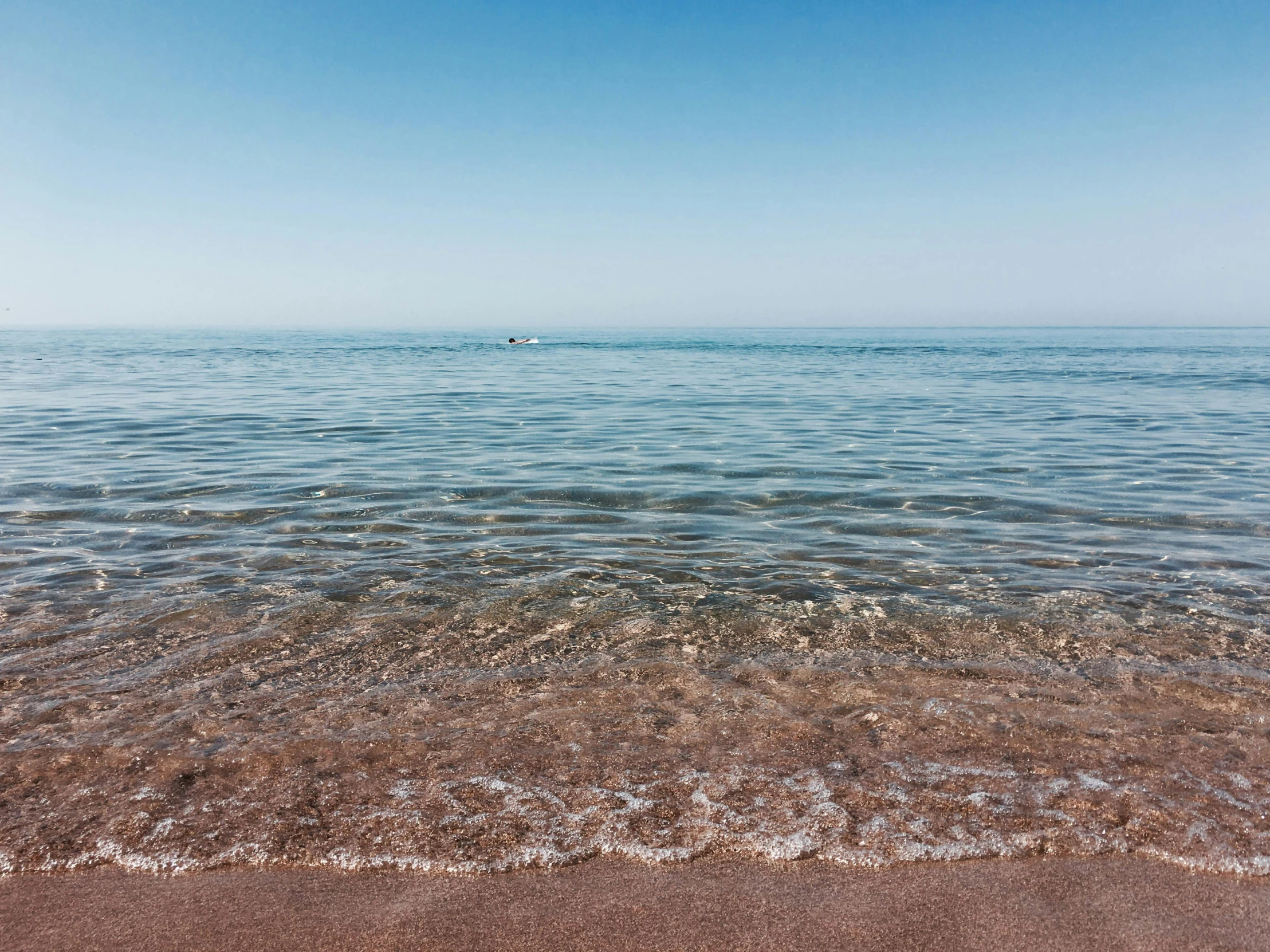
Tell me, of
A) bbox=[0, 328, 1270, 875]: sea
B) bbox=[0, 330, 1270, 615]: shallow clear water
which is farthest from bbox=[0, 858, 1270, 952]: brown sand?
bbox=[0, 330, 1270, 615]: shallow clear water

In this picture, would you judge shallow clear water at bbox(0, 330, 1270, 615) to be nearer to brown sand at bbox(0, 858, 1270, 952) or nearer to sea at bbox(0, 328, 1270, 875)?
sea at bbox(0, 328, 1270, 875)

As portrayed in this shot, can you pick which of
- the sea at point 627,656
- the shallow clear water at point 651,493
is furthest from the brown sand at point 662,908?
the shallow clear water at point 651,493

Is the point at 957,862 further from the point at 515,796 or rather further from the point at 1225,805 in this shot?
the point at 515,796

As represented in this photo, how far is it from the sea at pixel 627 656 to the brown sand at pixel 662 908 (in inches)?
4.3

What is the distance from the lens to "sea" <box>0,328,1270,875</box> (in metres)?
3.28

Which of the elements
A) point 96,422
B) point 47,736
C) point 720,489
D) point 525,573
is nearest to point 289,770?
point 47,736

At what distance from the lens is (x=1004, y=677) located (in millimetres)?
4789

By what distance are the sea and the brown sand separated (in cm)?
11

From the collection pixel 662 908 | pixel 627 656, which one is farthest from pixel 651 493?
pixel 662 908

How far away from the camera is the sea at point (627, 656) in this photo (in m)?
3.28

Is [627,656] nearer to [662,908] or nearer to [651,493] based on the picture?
[662,908]

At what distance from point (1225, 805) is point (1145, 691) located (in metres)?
1.27

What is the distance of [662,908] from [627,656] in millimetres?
2406

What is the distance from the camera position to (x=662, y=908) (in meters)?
2.80
